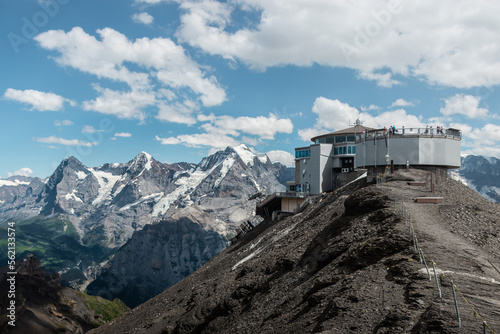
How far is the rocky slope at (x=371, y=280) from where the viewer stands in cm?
1334

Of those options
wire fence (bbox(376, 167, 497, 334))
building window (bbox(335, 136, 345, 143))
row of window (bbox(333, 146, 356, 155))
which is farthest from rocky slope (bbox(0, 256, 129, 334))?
wire fence (bbox(376, 167, 497, 334))

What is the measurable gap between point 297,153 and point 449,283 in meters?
66.8

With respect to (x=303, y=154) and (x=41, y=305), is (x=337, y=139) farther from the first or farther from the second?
(x=41, y=305)

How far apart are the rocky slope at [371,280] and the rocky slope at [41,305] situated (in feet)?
237

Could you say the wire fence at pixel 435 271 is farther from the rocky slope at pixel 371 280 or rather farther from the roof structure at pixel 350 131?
the roof structure at pixel 350 131

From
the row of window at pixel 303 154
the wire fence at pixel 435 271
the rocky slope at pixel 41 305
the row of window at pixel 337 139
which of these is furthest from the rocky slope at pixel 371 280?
the rocky slope at pixel 41 305

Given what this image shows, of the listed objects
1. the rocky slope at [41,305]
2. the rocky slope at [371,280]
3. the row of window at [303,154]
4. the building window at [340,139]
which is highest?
the building window at [340,139]

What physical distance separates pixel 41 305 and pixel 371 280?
117 meters

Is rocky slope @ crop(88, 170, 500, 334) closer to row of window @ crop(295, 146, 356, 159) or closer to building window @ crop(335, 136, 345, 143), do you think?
row of window @ crop(295, 146, 356, 159)

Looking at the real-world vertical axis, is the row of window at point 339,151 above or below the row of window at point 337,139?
below

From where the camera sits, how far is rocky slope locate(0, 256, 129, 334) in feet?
286

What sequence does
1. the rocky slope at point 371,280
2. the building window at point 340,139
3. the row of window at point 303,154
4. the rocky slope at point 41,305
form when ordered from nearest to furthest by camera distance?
the rocky slope at point 371,280 → the building window at point 340,139 → the row of window at point 303,154 → the rocky slope at point 41,305

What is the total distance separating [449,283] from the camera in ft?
47.8

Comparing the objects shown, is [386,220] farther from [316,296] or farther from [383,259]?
[316,296]
